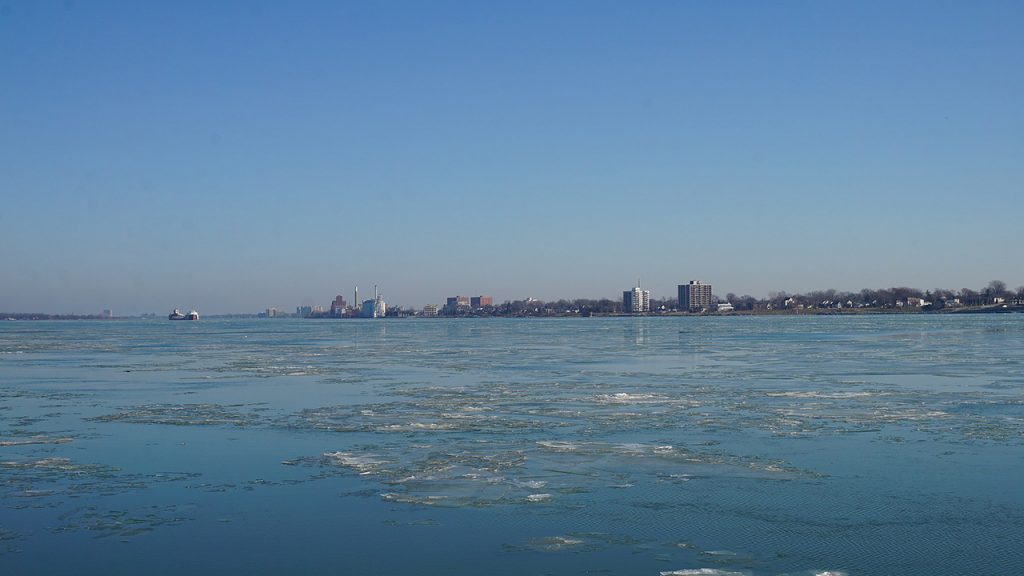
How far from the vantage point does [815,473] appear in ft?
32.3

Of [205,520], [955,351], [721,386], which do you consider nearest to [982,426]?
[721,386]

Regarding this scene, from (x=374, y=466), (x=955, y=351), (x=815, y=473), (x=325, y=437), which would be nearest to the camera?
(x=815, y=473)

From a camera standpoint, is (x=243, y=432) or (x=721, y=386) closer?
(x=243, y=432)

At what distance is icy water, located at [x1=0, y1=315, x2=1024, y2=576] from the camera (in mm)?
7004

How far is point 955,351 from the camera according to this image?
108 feet

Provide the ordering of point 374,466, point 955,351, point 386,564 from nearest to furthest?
point 386,564, point 374,466, point 955,351

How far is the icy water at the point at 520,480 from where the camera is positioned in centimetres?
700

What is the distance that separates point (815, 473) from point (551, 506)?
3.21 metres

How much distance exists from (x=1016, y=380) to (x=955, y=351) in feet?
45.2

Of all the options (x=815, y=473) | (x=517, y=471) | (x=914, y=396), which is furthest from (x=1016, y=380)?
(x=517, y=471)

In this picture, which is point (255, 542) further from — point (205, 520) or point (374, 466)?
point (374, 466)

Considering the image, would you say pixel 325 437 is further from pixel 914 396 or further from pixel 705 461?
pixel 914 396

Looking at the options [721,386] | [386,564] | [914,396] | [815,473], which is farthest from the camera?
[721,386]

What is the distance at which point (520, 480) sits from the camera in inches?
380
